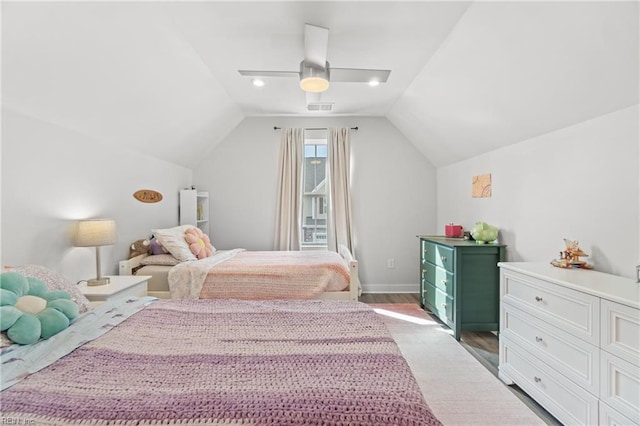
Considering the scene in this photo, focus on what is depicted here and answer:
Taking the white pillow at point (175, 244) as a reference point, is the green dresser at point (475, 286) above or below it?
below

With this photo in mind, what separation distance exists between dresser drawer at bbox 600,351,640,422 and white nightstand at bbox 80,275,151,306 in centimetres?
300

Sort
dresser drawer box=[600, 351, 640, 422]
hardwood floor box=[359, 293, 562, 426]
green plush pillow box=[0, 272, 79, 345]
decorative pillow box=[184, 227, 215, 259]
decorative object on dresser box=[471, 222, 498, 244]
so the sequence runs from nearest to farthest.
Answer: green plush pillow box=[0, 272, 79, 345] → dresser drawer box=[600, 351, 640, 422] → hardwood floor box=[359, 293, 562, 426] → decorative object on dresser box=[471, 222, 498, 244] → decorative pillow box=[184, 227, 215, 259]

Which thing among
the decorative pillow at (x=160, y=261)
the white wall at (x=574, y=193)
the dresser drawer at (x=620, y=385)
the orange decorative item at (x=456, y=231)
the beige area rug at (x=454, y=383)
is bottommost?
the beige area rug at (x=454, y=383)

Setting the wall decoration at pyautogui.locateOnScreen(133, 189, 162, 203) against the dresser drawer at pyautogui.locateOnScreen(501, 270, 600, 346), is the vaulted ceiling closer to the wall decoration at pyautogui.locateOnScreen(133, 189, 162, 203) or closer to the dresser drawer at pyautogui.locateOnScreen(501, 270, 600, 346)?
the wall decoration at pyautogui.locateOnScreen(133, 189, 162, 203)

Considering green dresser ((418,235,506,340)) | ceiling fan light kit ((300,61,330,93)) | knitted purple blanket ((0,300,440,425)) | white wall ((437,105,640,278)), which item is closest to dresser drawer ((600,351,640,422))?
white wall ((437,105,640,278))

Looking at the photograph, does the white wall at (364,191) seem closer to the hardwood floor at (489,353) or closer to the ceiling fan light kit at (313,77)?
the hardwood floor at (489,353)

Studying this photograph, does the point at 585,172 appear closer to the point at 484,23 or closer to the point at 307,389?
the point at 484,23

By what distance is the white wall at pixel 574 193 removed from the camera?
178 centimetres

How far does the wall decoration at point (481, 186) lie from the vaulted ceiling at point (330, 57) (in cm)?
41

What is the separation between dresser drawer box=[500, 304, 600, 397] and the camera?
155cm

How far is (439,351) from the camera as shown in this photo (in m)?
2.69

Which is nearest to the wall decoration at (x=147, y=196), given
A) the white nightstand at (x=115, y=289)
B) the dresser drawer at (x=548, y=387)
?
the white nightstand at (x=115, y=289)

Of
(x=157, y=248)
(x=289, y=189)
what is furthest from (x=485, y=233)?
(x=157, y=248)

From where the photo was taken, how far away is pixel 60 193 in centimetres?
226
